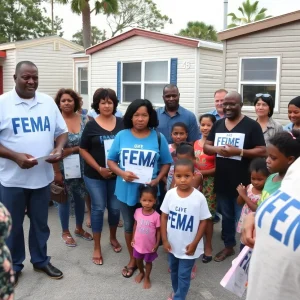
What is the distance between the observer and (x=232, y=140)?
3898mm

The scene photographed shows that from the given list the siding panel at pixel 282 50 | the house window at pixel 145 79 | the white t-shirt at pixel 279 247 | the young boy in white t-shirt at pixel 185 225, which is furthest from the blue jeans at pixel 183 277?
the house window at pixel 145 79

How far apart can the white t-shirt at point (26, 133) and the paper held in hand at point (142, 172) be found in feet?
2.69

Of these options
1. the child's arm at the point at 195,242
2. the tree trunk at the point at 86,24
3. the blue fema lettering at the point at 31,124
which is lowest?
the child's arm at the point at 195,242

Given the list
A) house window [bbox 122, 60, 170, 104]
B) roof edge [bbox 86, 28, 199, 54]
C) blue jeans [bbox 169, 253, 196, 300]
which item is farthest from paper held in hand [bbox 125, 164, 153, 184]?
house window [bbox 122, 60, 170, 104]

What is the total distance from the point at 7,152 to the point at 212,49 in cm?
927

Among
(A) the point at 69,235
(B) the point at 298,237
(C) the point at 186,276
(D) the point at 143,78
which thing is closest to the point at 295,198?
(B) the point at 298,237

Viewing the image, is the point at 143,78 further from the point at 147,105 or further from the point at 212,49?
the point at 147,105

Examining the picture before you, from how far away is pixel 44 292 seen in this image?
11.3 ft

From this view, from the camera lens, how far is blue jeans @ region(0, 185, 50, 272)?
3.46 metres

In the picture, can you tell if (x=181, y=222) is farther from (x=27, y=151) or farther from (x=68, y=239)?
(x=68, y=239)

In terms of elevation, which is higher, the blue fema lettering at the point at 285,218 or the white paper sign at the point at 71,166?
the blue fema lettering at the point at 285,218

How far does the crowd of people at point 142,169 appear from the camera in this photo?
3.12m

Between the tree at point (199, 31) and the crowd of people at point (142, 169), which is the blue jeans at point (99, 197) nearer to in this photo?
the crowd of people at point (142, 169)

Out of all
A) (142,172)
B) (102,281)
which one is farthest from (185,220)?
(102,281)
